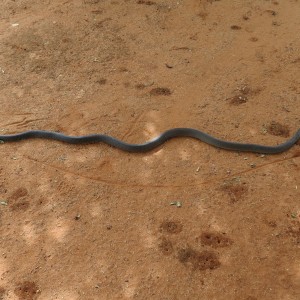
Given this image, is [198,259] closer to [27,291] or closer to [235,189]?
[235,189]

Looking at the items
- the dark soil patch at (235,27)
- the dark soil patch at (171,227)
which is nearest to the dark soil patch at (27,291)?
the dark soil patch at (171,227)

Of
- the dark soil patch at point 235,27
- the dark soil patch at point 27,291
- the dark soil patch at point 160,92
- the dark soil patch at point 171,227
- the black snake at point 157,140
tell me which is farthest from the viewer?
the dark soil patch at point 235,27

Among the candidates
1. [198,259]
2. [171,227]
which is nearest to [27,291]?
[171,227]

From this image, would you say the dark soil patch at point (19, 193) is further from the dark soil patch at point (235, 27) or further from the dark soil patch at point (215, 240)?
the dark soil patch at point (235, 27)

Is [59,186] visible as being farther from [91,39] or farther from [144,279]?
[91,39]

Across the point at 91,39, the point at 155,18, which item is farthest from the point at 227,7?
the point at 91,39

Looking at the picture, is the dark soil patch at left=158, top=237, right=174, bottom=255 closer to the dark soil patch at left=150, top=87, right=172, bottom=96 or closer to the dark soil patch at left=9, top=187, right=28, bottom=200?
the dark soil patch at left=9, top=187, right=28, bottom=200
